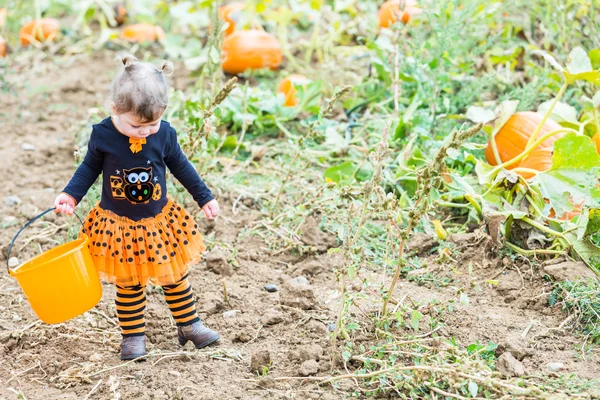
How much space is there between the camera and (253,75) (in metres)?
5.30

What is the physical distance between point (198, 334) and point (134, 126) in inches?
28.3

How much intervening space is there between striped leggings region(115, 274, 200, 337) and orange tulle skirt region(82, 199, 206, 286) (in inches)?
2.5

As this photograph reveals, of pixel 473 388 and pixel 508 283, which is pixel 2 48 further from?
pixel 473 388

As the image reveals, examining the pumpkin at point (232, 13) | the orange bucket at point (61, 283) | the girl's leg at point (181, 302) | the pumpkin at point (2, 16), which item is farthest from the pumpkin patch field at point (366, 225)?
the pumpkin at point (2, 16)

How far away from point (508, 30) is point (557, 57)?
513 millimetres

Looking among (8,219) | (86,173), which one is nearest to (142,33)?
(8,219)

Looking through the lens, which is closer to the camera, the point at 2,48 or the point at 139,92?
the point at 139,92

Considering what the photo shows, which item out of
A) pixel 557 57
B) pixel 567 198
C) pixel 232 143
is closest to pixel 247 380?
pixel 567 198

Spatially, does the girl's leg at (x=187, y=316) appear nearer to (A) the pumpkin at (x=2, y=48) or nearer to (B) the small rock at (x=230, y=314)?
(B) the small rock at (x=230, y=314)

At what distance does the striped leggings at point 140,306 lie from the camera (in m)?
2.48

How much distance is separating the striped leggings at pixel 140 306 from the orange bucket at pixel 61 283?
0.13 m

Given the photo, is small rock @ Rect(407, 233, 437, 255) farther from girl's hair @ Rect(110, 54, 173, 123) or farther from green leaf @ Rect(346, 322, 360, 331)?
girl's hair @ Rect(110, 54, 173, 123)

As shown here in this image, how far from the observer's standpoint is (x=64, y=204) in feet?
7.61

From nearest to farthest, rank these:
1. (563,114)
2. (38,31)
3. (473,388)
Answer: (473,388) → (563,114) → (38,31)
